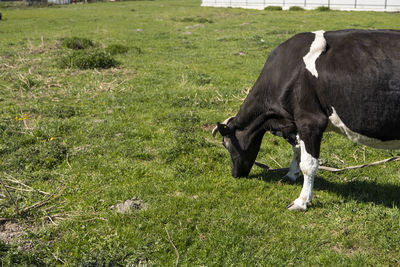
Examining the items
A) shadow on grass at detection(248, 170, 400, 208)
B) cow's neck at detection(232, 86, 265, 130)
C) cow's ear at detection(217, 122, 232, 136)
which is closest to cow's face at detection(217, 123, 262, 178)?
cow's ear at detection(217, 122, 232, 136)

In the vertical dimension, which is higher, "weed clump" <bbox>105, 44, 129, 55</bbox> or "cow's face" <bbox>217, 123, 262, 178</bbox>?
"weed clump" <bbox>105, 44, 129, 55</bbox>

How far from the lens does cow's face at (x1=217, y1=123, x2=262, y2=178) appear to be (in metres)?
6.21

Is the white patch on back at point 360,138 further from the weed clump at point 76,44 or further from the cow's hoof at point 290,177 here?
the weed clump at point 76,44

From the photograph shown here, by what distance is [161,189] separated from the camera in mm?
6027

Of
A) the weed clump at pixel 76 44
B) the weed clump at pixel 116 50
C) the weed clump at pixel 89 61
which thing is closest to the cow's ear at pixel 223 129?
the weed clump at pixel 89 61

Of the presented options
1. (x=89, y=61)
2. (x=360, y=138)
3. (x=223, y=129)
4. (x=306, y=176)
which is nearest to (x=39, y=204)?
(x=223, y=129)

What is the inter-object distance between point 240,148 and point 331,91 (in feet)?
6.21

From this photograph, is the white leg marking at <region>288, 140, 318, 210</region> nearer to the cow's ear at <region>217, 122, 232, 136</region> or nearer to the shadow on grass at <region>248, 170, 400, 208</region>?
the shadow on grass at <region>248, 170, 400, 208</region>

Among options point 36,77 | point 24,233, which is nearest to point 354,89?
point 24,233

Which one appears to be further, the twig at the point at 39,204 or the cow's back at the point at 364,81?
the twig at the point at 39,204

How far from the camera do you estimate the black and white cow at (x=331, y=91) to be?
4695 mm

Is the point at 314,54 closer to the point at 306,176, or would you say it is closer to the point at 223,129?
the point at 306,176

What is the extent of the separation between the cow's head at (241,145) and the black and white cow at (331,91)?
42 cm

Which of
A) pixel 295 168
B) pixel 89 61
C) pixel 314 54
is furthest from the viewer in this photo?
pixel 89 61
